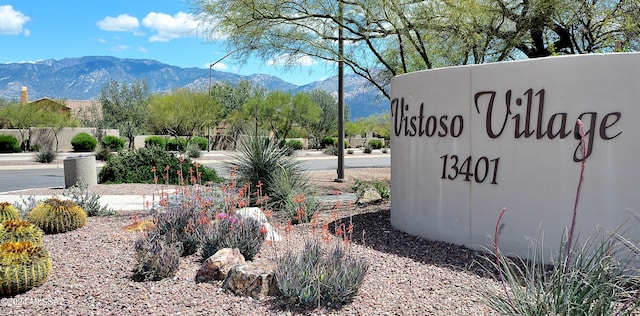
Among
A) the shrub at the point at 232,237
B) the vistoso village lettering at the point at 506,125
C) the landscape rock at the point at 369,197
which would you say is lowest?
the landscape rock at the point at 369,197

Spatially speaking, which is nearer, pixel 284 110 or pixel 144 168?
pixel 144 168

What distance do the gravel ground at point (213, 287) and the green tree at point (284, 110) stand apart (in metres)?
41.2

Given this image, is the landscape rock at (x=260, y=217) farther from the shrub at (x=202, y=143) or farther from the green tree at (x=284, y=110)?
the green tree at (x=284, y=110)

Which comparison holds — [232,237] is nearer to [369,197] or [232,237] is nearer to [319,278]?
[319,278]

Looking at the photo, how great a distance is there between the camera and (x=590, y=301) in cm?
340

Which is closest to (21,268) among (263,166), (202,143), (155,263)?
(155,263)

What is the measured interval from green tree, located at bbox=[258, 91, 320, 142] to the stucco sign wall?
40806 millimetres

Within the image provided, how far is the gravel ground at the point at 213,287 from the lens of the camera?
455cm

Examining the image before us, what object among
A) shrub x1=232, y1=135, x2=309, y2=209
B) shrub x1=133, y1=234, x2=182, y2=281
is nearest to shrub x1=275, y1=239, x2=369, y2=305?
shrub x1=133, y1=234, x2=182, y2=281

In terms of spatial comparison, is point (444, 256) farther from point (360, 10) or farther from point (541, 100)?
point (360, 10)

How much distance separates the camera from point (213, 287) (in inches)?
200

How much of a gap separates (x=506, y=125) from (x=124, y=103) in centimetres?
5624

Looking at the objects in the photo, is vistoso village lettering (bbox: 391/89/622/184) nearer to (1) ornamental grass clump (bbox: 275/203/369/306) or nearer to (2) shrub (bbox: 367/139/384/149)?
(1) ornamental grass clump (bbox: 275/203/369/306)

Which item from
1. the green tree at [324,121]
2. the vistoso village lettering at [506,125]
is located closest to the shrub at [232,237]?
the vistoso village lettering at [506,125]
